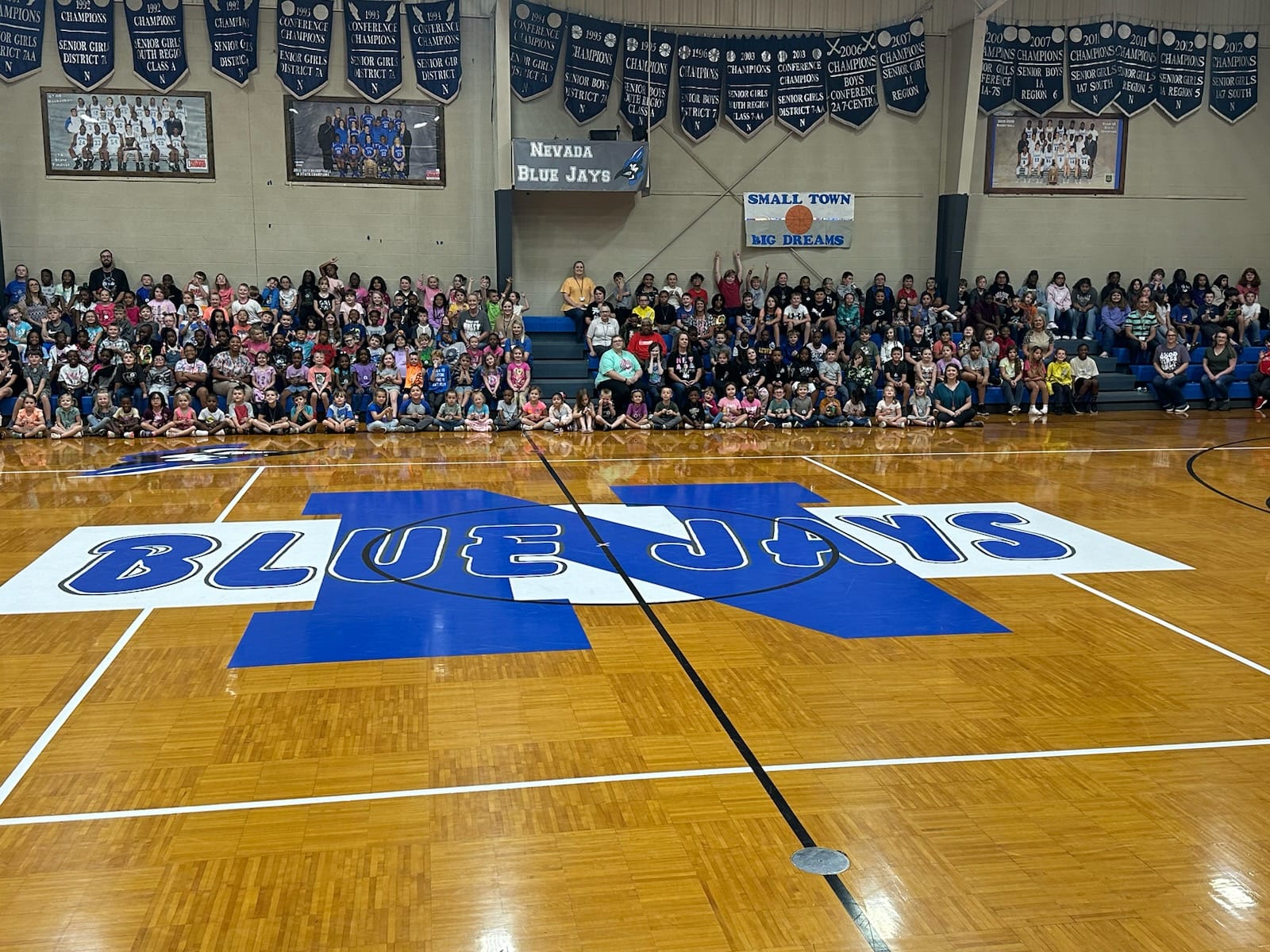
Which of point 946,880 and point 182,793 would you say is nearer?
point 946,880

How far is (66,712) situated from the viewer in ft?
15.8

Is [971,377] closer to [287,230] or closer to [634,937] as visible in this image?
[287,230]

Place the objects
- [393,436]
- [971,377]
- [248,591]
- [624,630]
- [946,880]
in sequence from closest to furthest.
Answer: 1. [946,880]
2. [624,630]
3. [248,591]
4. [393,436]
5. [971,377]

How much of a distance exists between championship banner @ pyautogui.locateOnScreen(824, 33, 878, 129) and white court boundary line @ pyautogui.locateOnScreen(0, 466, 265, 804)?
15191 mm

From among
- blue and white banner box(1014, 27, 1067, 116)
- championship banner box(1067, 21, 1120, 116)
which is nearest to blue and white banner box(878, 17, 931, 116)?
blue and white banner box(1014, 27, 1067, 116)

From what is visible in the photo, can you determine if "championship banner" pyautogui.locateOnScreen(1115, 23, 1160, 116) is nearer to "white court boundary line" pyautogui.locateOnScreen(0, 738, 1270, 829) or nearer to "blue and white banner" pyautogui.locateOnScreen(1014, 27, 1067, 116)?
"blue and white banner" pyautogui.locateOnScreen(1014, 27, 1067, 116)

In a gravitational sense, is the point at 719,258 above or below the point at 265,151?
below

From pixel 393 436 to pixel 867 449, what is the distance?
18.9 feet

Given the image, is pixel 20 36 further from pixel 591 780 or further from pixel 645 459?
pixel 591 780

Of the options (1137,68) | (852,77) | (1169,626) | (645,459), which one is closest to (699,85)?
(852,77)

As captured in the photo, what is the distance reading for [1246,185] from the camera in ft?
64.3

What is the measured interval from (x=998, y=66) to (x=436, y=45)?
30.3ft

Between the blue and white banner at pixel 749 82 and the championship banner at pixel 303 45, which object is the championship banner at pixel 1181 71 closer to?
the blue and white banner at pixel 749 82

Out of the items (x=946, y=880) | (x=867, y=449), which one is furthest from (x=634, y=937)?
(x=867, y=449)
